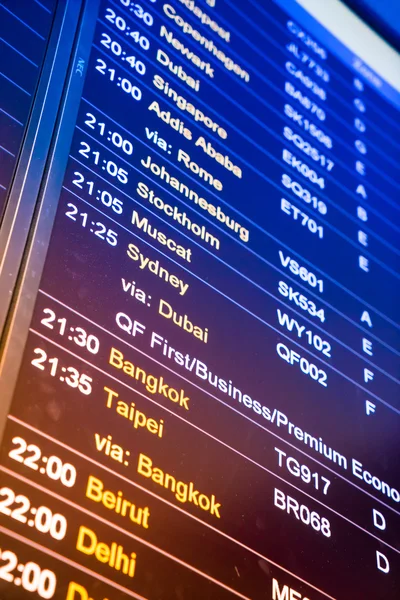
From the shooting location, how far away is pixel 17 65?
1.84 metres

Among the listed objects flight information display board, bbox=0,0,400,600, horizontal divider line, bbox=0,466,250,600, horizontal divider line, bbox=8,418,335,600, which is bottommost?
horizontal divider line, bbox=0,466,250,600

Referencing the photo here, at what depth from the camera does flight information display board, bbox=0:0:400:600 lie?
1445 mm

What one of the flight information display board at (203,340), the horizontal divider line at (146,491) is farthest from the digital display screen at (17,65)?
the horizontal divider line at (146,491)

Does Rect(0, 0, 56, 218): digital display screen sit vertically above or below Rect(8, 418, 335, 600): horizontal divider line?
above

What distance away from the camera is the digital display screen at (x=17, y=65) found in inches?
67.0

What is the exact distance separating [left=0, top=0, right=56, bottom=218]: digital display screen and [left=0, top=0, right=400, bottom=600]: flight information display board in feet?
0.27

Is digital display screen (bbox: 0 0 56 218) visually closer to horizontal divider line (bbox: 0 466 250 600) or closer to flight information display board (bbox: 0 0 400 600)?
flight information display board (bbox: 0 0 400 600)

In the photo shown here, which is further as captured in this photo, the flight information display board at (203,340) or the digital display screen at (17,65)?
the digital display screen at (17,65)

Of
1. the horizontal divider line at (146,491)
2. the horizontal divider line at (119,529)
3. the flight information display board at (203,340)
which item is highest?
the flight information display board at (203,340)

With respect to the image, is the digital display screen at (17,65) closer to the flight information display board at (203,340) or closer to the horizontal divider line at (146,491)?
the flight information display board at (203,340)

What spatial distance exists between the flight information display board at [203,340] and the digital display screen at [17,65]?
0.08 metres

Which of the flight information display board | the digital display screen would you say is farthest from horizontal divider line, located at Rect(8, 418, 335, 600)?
the digital display screen

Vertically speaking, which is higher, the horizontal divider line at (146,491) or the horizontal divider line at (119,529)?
the horizontal divider line at (146,491)

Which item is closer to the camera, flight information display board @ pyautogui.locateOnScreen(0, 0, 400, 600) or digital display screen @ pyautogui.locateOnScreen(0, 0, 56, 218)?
flight information display board @ pyautogui.locateOnScreen(0, 0, 400, 600)
